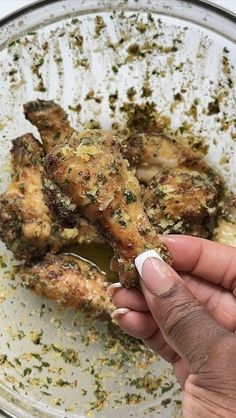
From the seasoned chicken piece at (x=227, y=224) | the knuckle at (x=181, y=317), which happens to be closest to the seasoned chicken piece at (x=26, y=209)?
the seasoned chicken piece at (x=227, y=224)

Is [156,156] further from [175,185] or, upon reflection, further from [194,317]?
[194,317]

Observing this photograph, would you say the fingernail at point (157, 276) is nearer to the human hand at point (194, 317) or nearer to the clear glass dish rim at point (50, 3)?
the human hand at point (194, 317)

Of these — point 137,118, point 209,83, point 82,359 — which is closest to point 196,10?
point 209,83

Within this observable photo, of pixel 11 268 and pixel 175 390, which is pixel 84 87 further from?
pixel 175 390

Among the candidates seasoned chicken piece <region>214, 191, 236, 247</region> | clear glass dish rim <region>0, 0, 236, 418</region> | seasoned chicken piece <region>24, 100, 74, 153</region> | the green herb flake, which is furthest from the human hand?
clear glass dish rim <region>0, 0, 236, 418</region>

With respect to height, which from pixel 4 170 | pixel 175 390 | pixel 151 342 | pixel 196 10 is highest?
pixel 196 10

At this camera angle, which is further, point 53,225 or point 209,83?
point 209,83

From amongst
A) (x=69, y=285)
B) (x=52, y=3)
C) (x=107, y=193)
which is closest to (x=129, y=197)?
(x=107, y=193)
